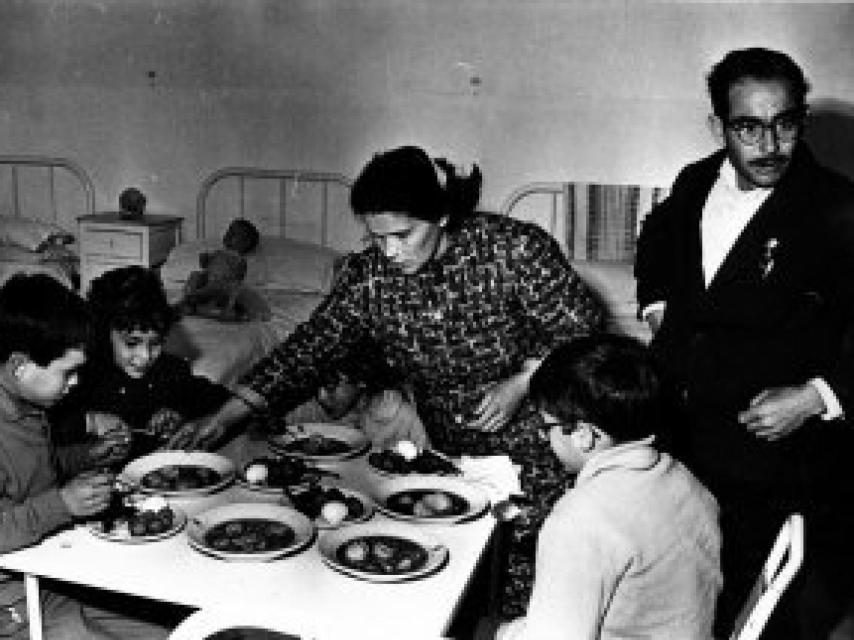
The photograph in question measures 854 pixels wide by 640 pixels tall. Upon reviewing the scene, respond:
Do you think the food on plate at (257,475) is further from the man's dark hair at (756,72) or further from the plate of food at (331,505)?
the man's dark hair at (756,72)

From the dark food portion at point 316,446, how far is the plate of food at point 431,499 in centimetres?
24

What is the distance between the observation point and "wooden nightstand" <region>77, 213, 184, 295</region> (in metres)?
5.34

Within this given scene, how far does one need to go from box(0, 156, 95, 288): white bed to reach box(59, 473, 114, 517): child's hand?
3842mm

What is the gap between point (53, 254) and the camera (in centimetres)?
542

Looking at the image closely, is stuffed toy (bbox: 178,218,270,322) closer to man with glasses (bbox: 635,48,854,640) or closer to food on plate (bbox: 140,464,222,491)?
food on plate (bbox: 140,464,222,491)

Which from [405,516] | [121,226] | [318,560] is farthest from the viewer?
[121,226]

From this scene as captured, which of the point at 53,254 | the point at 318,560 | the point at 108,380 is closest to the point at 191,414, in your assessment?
the point at 108,380

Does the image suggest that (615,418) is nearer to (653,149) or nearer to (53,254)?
(653,149)

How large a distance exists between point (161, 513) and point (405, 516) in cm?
52

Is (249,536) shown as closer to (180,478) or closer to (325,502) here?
(325,502)

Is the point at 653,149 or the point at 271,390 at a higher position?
the point at 653,149

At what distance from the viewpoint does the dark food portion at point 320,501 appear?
202 cm

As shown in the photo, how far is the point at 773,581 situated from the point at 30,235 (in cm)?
496

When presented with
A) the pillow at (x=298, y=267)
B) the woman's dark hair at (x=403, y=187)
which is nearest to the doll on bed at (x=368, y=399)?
the woman's dark hair at (x=403, y=187)
